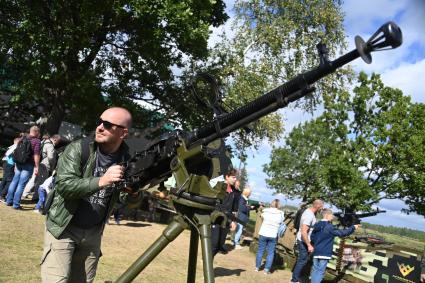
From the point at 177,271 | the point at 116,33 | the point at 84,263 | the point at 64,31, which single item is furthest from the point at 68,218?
the point at 116,33

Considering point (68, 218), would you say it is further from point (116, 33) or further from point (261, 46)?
point (261, 46)

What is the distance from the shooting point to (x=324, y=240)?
9.33 m

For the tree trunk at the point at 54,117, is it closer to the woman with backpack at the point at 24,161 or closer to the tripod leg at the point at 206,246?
the woman with backpack at the point at 24,161

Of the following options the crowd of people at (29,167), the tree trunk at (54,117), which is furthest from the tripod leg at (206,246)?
the tree trunk at (54,117)

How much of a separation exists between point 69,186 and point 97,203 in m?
0.44

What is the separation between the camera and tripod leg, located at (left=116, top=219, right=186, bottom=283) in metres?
3.46

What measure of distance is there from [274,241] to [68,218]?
8.32 meters

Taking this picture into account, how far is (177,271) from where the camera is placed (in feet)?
29.5

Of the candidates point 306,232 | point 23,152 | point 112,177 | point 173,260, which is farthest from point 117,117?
point 23,152

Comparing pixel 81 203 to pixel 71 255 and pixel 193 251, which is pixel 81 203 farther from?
pixel 193 251

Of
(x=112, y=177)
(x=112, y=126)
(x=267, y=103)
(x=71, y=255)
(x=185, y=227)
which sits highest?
(x=267, y=103)

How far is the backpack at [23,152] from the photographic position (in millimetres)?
11000

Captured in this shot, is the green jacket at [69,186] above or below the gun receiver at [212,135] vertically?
below

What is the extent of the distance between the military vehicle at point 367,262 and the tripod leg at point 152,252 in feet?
23.8
